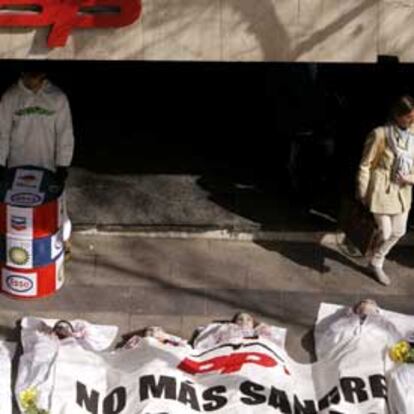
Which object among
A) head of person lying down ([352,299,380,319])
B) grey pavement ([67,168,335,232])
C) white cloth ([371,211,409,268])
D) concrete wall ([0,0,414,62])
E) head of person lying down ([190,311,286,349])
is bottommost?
grey pavement ([67,168,335,232])

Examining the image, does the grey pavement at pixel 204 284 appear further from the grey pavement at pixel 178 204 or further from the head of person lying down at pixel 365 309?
the head of person lying down at pixel 365 309

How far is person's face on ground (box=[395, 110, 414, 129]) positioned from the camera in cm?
1027

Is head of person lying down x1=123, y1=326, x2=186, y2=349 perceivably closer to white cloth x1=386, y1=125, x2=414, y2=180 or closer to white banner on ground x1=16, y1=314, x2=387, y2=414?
white banner on ground x1=16, y1=314, x2=387, y2=414

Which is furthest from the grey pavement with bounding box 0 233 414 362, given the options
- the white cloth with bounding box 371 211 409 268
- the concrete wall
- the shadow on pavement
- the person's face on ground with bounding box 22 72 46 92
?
the concrete wall

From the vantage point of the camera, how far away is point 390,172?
10.6m

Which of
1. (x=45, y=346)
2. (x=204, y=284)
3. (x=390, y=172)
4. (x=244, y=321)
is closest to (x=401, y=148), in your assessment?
(x=390, y=172)

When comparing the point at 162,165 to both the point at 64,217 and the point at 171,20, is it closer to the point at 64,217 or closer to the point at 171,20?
the point at 64,217

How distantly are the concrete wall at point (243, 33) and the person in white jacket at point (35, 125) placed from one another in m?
0.57

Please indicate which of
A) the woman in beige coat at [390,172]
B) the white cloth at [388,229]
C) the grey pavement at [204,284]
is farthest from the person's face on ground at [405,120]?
the grey pavement at [204,284]

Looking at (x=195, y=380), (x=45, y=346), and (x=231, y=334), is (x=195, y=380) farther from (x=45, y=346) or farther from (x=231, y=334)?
(x=45, y=346)

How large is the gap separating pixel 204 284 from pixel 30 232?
1631 millimetres

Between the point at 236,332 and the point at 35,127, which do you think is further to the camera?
Result: the point at 35,127

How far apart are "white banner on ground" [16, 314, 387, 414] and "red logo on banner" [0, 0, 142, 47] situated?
233 cm

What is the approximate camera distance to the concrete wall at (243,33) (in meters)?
9.97
